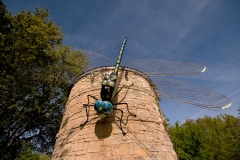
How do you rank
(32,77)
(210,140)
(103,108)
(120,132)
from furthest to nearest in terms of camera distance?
(210,140) → (32,77) → (120,132) → (103,108)

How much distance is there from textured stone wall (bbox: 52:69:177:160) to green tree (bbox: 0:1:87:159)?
4.37m

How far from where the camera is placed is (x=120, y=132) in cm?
470

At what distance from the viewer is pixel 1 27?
8.14 metres

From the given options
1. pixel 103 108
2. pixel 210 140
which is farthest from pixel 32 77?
pixel 210 140

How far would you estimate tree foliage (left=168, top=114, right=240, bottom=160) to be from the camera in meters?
16.4

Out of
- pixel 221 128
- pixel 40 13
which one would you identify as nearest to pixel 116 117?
pixel 40 13

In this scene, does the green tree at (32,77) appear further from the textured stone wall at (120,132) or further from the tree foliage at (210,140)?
the tree foliage at (210,140)

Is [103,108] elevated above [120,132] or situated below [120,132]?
above

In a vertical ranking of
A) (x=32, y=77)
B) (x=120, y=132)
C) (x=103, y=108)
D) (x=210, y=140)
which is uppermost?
(x=210, y=140)

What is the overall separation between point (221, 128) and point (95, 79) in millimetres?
24252

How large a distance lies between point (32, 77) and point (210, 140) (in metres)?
23.6

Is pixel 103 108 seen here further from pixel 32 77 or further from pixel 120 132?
pixel 32 77

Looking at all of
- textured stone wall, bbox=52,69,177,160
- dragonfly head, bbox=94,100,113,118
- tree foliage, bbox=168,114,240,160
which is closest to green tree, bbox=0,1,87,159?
textured stone wall, bbox=52,69,177,160

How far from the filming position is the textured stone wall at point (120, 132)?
4.44 meters
